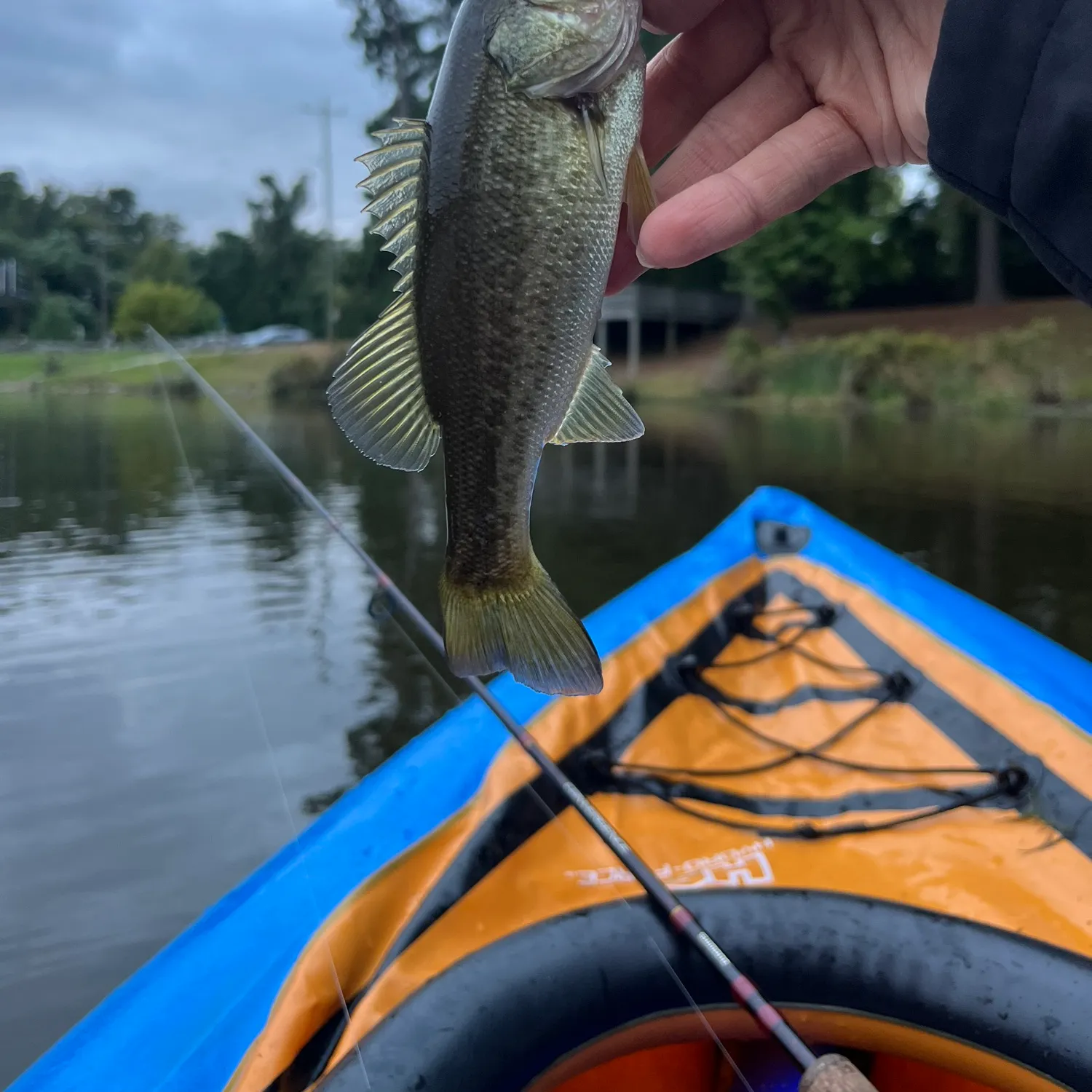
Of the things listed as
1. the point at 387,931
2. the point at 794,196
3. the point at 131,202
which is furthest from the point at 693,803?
the point at 131,202

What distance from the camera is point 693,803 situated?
101 inches

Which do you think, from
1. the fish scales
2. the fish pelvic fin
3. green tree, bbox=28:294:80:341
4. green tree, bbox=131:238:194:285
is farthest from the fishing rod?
green tree, bbox=131:238:194:285

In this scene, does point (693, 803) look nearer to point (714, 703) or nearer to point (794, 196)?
point (714, 703)

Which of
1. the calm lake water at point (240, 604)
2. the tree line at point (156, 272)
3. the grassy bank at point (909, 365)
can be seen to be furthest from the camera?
the grassy bank at point (909, 365)

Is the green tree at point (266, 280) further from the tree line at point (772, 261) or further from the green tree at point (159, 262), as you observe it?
the green tree at point (159, 262)

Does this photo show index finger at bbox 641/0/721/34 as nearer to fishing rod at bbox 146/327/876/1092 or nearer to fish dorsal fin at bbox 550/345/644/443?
fish dorsal fin at bbox 550/345/644/443

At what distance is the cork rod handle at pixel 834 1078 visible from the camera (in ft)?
4.80

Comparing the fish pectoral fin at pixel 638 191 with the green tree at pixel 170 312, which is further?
the green tree at pixel 170 312

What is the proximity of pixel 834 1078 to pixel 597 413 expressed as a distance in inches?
44.2

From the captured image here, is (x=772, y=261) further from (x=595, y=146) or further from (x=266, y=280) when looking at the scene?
(x=595, y=146)

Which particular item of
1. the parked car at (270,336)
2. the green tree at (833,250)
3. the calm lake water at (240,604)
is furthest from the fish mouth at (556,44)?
the green tree at (833,250)

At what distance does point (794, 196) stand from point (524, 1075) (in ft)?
5.42

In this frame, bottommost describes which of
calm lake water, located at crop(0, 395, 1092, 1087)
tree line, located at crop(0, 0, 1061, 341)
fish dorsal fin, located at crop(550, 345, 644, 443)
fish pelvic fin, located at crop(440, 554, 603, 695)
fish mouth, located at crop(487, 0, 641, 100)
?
calm lake water, located at crop(0, 395, 1092, 1087)

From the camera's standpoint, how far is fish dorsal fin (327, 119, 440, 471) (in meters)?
1.20
